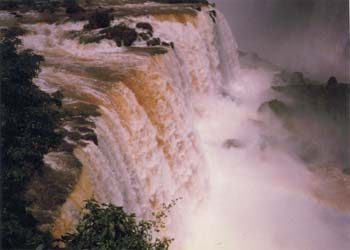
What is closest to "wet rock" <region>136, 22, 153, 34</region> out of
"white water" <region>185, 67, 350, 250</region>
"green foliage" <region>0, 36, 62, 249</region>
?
"white water" <region>185, 67, 350, 250</region>

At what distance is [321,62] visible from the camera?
310 feet

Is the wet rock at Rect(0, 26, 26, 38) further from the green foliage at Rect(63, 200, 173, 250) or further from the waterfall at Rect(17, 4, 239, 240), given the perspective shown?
the green foliage at Rect(63, 200, 173, 250)

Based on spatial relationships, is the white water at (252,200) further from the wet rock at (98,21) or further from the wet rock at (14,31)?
the wet rock at (14,31)

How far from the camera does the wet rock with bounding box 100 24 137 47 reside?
3533 centimetres

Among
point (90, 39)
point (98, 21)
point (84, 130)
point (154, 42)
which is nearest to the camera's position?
point (84, 130)

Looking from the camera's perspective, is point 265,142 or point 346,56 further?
point 346,56

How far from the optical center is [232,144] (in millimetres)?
41500

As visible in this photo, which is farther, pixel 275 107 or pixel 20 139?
pixel 275 107

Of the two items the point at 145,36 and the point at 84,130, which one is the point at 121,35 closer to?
the point at 145,36

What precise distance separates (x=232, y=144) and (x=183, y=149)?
1237 centimetres

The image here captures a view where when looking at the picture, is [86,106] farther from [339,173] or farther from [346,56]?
[346,56]

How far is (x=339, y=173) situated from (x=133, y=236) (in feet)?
108

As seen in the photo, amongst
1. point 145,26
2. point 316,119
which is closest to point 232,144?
point 145,26

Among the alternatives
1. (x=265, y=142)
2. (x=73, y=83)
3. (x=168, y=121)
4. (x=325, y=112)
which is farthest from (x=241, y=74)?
(x=73, y=83)
